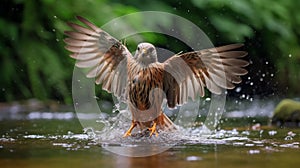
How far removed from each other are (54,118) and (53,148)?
3.29m

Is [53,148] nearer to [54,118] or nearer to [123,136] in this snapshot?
[123,136]

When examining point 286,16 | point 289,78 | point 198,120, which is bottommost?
point 198,120

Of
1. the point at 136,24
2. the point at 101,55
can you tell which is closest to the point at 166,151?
the point at 101,55

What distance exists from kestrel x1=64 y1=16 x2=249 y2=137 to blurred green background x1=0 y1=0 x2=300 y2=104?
213 cm

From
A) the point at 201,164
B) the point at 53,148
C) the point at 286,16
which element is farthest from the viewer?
the point at 286,16

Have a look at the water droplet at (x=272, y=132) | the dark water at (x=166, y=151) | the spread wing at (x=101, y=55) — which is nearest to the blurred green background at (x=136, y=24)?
the dark water at (x=166, y=151)

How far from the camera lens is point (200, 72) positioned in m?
5.19

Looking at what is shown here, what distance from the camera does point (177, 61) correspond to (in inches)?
194

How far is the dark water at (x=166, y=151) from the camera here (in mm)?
3432

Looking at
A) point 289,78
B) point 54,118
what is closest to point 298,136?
point 54,118

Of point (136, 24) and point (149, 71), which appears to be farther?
point (136, 24)

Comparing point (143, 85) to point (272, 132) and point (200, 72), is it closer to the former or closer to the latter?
point (200, 72)

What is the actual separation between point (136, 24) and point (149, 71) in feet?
8.56

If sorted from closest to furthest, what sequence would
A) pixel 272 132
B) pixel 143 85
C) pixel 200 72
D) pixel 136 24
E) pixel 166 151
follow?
pixel 166 151 → pixel 143 85 → pixel 200 72 → pixel 272 132 → pixel 136 24
